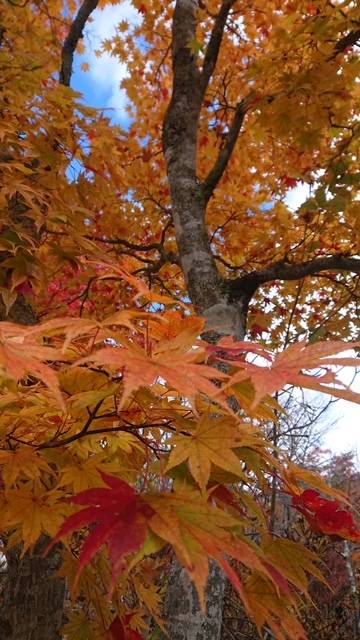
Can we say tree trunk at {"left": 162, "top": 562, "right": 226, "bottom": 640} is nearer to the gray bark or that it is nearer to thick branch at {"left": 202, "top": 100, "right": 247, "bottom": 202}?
the gray bark

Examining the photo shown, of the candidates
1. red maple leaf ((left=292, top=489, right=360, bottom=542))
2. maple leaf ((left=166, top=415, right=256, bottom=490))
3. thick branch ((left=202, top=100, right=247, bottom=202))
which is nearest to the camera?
maple leaf ((left=166, top=415, right=256, bottom=490))

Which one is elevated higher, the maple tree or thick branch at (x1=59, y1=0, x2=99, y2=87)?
thick branch at (x1=59, y1=0, x2=99, y2=87)

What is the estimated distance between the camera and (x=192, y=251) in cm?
251

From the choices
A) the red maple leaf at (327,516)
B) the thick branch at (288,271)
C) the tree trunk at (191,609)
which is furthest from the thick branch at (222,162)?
the red maple leaf at (327,516)

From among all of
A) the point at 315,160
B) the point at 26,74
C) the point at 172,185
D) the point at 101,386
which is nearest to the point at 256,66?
the point at 172,185

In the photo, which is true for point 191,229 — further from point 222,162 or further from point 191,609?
point 191,609

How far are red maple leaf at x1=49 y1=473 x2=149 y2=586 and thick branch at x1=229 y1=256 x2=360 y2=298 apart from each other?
178cm

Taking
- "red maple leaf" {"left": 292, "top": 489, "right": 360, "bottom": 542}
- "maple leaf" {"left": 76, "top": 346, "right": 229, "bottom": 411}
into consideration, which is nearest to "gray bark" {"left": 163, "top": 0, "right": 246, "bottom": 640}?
"red maple leaf" {"left": 292, "top": 489, "right": 360, "bottom": 542}

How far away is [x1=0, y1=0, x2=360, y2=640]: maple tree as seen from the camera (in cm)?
64

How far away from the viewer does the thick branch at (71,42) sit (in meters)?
3.06

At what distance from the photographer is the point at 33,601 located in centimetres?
188

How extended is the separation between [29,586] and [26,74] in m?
2.14

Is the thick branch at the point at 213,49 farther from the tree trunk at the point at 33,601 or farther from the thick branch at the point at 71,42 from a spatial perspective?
the tree trunk at the point at 33,601

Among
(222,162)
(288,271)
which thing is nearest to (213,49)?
(222,162)
